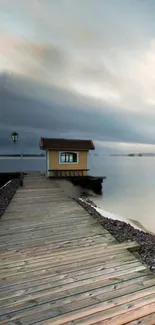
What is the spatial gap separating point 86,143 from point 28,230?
12.6 metres

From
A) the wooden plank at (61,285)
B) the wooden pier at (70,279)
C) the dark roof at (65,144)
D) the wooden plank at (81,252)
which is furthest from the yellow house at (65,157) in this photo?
the wooden plank at (61,285)

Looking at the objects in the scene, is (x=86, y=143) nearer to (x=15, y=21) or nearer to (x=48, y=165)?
(x=48, y=165)

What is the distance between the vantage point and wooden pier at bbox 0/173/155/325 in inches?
87.0

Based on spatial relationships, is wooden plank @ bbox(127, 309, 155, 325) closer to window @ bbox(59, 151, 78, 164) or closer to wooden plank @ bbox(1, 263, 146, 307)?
wooden plank @ bbox(1, 263, 146, 307)

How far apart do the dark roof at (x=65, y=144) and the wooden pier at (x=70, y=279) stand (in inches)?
425

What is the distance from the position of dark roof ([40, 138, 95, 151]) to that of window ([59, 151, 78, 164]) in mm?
495

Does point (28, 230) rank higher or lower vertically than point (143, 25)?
lower

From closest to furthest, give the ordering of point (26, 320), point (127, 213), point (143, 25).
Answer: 1. point (26, 320)
2. point (143, 25)
3. point (127, 213)

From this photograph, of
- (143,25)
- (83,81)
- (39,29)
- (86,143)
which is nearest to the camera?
(143,25)

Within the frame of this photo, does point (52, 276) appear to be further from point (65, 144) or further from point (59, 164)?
point (65, 144)

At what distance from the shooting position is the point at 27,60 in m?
13.7

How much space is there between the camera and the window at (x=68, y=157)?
1602cm

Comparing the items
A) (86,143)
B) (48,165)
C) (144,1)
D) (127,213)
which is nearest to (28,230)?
(127,213)

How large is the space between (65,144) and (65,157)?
96 cm
